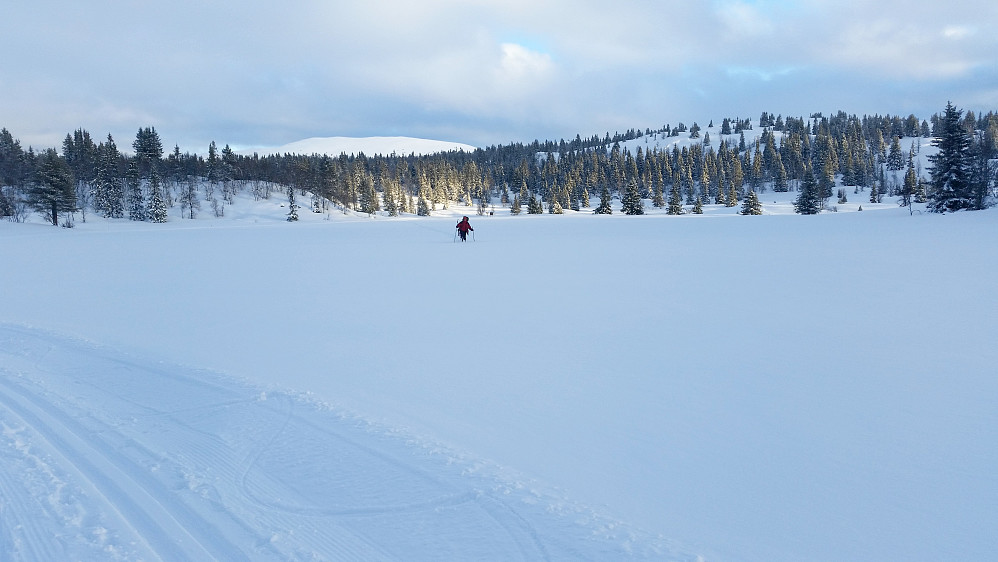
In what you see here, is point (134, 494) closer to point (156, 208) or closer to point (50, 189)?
point (50, 189)

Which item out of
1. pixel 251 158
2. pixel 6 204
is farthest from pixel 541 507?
pixel 251 158

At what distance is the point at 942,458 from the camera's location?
428 cm

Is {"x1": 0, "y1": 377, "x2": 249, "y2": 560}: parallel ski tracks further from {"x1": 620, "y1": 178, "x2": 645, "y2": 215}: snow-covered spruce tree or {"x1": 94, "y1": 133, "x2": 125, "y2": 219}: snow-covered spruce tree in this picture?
{"x1": 94, "y1": 133, "x2": 125, "y2": 219}: snow-covered spruce tree

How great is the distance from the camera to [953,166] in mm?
31828

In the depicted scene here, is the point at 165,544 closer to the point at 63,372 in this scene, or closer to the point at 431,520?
the point at 431,520

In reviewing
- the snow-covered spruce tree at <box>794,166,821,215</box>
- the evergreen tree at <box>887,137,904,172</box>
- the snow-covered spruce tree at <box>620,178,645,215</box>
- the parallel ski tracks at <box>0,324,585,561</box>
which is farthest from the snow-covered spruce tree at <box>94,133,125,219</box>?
the evergreen tree at <box>887,137,904,172</box>

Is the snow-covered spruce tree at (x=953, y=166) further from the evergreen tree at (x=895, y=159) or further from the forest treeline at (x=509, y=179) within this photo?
the evergreen tree at (x=895, y=159)

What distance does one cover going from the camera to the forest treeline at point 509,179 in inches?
2195

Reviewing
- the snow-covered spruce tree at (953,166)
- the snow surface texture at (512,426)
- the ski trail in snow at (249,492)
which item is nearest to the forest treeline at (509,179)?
the snow-covered spruce tree at (953,166)

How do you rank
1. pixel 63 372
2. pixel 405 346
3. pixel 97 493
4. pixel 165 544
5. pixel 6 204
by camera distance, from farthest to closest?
pixel 6 204, pixel 405 346, pixel 63 372, pixel 97 493, pixel 165 544

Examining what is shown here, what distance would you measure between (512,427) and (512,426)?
2 centimetres

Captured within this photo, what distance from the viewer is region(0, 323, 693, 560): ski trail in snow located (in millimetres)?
3527

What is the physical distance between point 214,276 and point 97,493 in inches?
572

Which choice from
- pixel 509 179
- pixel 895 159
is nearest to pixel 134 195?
pixel 509 179
